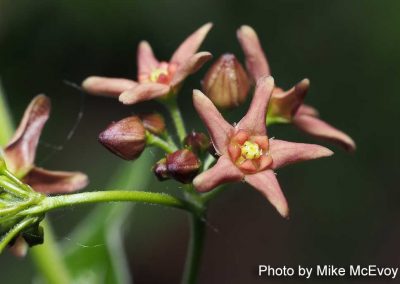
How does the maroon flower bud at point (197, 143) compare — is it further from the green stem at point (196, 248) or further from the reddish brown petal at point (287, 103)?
the reddish brown petal at point (287, 103)

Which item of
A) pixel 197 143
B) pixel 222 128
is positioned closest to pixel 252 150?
pixel 222 128

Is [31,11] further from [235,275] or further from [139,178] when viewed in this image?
[139,178]

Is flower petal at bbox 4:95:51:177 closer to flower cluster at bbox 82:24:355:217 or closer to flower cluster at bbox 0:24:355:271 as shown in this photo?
flower cluster at bbox 0:24:355:271

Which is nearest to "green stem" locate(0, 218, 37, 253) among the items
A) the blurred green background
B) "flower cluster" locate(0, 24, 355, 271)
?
"flower cluster" locate(0, 24, 355, 271)

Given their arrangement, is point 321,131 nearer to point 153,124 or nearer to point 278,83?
point 153,124

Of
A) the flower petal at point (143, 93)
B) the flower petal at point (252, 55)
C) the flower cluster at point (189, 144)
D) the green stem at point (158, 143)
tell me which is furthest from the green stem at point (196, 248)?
the flower petal at point (252, 55)

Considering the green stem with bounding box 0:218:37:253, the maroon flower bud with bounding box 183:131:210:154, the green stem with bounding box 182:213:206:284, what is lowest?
the green stem with bounding box 182:213:206:284
